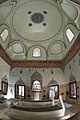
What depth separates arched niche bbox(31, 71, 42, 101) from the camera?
17156 millimetres

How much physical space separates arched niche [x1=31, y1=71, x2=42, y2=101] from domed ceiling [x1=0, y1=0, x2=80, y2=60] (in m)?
1.63

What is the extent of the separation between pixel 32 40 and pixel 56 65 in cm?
326

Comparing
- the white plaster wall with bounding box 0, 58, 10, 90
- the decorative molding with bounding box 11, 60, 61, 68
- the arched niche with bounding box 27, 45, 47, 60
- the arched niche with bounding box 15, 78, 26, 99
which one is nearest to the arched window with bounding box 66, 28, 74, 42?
the arched niche with bounding box 27, 45, 47, 60

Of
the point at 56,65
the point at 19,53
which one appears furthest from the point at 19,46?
the point at 56,65

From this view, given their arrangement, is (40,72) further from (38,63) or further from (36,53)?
(36,53)

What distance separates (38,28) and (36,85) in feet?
18.1

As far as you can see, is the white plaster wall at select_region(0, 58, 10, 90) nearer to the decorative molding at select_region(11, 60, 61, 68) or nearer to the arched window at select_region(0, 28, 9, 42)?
the arched window at select_region(0, 28, 9, 42)

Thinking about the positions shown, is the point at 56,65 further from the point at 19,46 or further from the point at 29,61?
the point at 19,46

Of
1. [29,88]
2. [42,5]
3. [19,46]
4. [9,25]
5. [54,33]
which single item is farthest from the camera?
[29,88]

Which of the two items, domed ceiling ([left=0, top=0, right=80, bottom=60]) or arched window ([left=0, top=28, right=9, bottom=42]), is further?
arched window ([left=0, top=28, right=9, bottom=42])

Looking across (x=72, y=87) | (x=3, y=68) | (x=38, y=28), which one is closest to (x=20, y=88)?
(x=3, y=68)

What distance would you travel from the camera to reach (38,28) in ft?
47.5

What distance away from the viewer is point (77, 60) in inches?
481

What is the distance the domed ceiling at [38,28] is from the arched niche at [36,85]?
5.34ft
